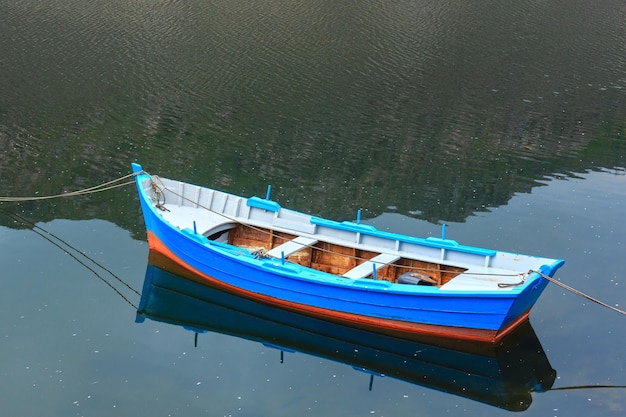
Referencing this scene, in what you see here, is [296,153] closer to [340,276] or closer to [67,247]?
[67,247]

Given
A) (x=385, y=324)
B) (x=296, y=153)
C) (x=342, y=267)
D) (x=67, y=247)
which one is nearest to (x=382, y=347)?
(x=385, y=324)

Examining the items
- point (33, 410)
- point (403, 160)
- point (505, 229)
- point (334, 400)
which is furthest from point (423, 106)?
point (33, 410)

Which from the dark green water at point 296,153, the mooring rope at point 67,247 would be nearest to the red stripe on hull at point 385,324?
the dark green water at point 296,153

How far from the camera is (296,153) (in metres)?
29.2

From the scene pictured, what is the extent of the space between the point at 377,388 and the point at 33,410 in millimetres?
6795

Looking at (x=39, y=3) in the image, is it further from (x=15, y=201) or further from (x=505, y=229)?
(x=505, y=229)

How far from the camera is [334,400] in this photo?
1599 centimetres

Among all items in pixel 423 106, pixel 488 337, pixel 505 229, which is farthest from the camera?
pixel 423 106

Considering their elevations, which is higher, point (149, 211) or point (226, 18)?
point (226, 18)

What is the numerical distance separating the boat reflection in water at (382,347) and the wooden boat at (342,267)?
307 mm

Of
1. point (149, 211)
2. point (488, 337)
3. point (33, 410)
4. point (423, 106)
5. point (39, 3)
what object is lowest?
point (33, 410)

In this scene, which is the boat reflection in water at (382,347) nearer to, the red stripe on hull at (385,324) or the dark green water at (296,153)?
the red stripe on hull at (385,324)

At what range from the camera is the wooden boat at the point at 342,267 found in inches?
679

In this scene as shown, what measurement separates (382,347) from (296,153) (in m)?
12.7
